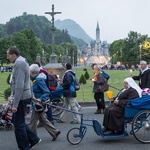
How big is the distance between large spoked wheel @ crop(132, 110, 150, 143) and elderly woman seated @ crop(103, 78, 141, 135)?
319mm

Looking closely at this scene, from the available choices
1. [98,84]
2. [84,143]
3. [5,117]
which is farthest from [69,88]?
[84,143]

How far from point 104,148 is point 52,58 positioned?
1744cm

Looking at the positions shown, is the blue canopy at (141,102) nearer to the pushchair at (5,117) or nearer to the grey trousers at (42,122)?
the grey trousers at (42,122)

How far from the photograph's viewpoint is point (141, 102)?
27.1 feet

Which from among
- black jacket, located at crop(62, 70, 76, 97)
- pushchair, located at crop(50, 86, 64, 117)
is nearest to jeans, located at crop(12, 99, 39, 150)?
black jacket, located at crop(62, 70, 76, 97)

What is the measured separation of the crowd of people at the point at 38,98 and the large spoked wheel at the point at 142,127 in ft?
1.12

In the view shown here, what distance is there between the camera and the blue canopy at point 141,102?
823 cm

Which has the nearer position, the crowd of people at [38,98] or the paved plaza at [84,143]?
the crowd of people at [38,98]

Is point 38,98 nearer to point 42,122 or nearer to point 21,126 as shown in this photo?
point 42,122

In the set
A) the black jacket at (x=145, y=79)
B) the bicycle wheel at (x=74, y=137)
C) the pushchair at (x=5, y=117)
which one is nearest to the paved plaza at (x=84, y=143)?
the bicycle wheel at (x=74, y=137)

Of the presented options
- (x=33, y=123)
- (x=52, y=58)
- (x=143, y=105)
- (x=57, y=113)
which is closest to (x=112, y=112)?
(x=143, y=105)

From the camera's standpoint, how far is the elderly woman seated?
821 cm

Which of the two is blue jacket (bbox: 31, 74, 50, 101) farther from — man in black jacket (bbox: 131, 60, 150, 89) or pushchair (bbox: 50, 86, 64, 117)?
man in black jacket (bbox: 131, 60, 150, 89)

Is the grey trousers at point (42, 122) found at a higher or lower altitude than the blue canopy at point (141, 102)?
lower
